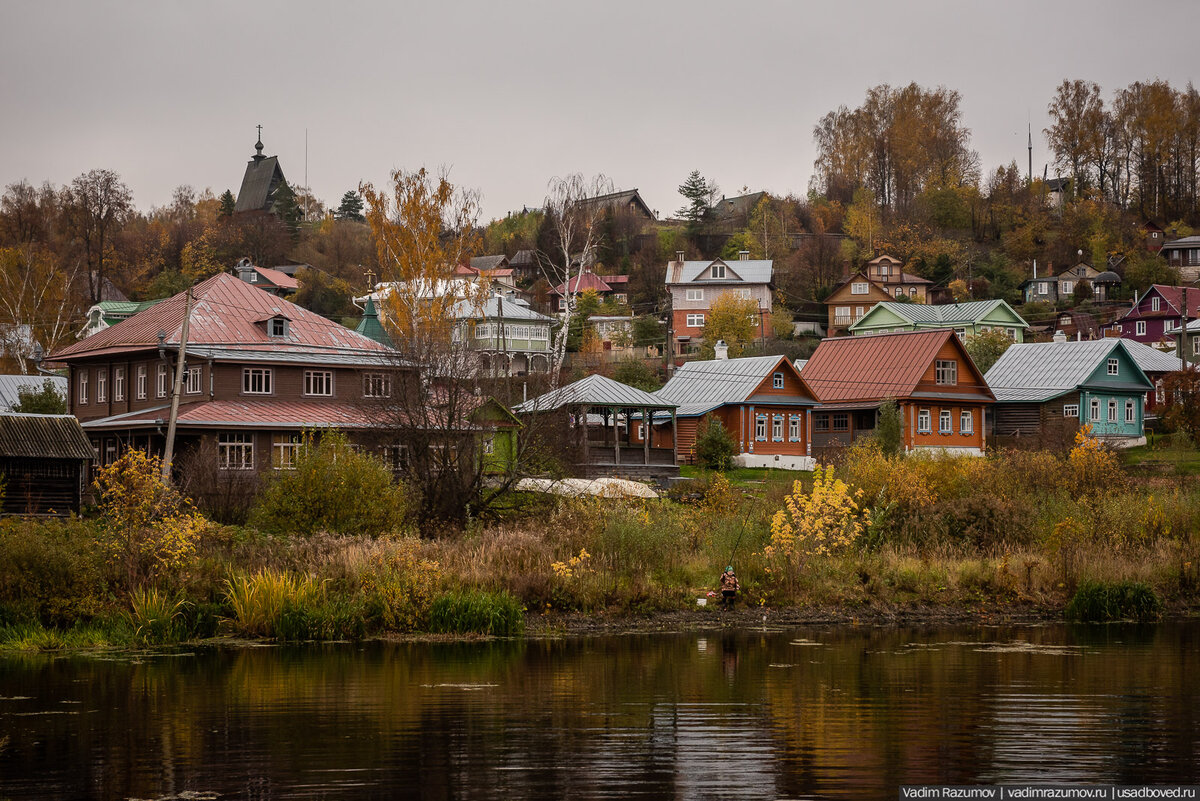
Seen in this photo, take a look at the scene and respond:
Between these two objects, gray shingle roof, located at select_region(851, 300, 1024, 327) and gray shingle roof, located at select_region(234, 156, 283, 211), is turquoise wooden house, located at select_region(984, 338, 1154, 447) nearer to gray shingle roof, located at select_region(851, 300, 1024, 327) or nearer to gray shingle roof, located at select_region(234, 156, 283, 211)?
gray shingle roof, located at select_region(851, 300, 1024, 327)

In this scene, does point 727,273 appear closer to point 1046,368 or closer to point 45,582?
point 1046,368

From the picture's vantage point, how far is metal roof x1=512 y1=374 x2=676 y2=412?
47594 mm

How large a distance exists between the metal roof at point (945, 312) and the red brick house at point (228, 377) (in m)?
48.4

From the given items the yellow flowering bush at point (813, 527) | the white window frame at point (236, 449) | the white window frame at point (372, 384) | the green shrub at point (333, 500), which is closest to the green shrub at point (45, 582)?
the green shrub at point (333, 500)

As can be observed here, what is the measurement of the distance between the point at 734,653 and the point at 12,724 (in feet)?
38.4

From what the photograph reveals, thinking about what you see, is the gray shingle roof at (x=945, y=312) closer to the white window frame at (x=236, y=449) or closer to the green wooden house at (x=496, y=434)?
the green wooden house at (x=496, y=434)

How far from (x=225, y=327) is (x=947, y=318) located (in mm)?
56984

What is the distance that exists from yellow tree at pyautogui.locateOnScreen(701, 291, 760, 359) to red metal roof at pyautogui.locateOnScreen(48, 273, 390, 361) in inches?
1404

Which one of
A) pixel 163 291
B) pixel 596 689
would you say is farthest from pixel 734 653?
pixel 163 291

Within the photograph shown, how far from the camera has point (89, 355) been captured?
49.2 m

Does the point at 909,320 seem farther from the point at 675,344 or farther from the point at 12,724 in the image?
the point at 12,724

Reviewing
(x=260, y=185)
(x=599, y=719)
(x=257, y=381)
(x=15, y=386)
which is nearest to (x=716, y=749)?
(x=599, y=719)

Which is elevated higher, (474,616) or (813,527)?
(813,527)

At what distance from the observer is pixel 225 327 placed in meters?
48.2
